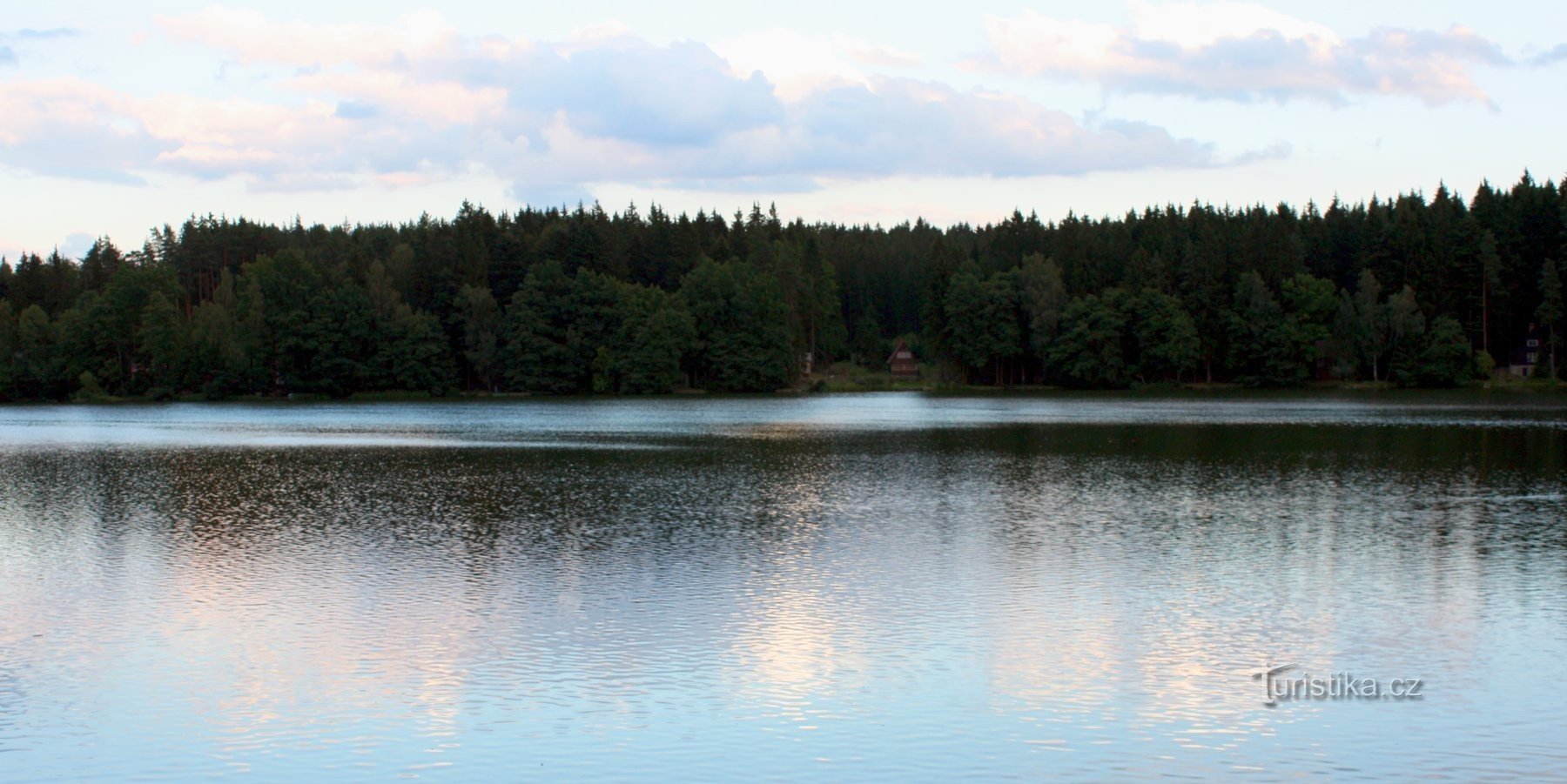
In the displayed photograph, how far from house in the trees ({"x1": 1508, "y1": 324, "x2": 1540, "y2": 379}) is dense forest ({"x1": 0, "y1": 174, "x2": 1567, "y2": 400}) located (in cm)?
81

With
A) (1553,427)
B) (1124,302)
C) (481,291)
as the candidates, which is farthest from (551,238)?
(1553,427)

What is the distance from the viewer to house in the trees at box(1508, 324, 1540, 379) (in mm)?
115188

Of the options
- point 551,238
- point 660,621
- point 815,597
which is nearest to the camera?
point 660,621

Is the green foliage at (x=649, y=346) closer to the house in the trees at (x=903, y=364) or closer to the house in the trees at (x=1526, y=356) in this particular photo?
the house in the trees at (x=903, y=364)

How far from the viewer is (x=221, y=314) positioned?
11425 cm

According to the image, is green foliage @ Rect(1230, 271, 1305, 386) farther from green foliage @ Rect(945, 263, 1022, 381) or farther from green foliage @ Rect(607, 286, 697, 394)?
green foliage @ Rect(607, 286, 697, 394)

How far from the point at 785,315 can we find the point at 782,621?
108925 millimetres

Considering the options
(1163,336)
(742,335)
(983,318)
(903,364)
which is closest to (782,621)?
(742,335)

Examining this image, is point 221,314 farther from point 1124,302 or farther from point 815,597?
point 815,597

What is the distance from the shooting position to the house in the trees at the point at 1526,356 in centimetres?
11519

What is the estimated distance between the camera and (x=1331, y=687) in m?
14.1

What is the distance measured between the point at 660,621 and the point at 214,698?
559 cm

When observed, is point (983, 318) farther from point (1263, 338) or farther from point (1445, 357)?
point (1445, 357)

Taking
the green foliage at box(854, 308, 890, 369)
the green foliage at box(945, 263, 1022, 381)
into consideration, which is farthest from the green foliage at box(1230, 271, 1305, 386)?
the green foliage at box(854, 308, 890, 369)
